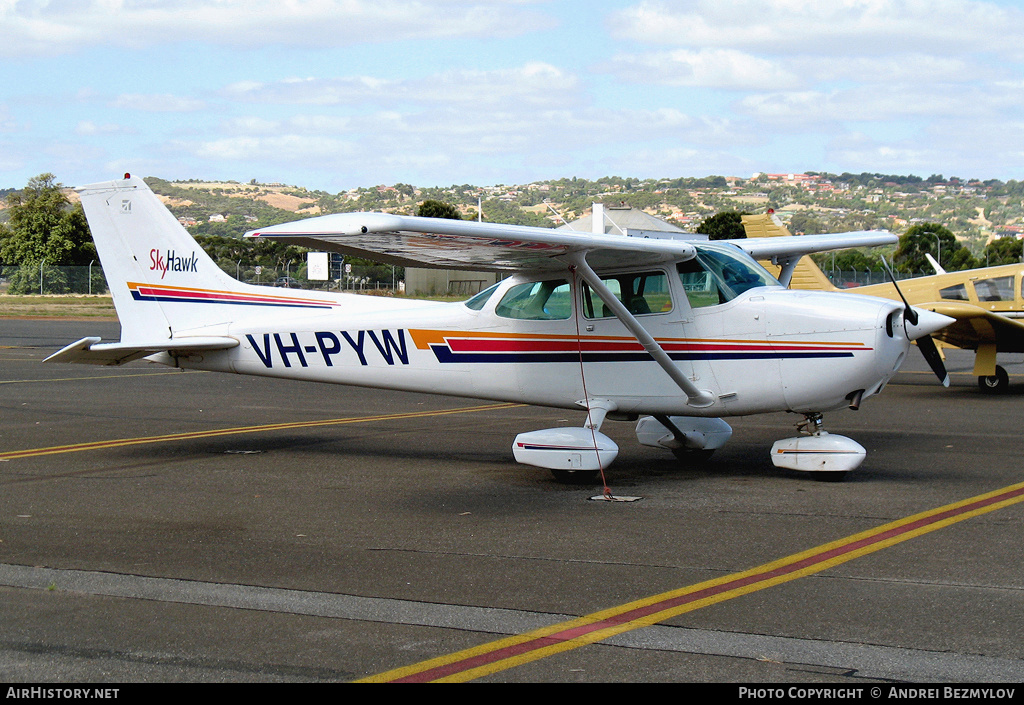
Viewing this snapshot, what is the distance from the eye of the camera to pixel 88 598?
18.0ft

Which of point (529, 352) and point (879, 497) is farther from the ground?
point (529, 352)

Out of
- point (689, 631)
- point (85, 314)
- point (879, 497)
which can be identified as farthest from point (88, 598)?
point (85, 314)

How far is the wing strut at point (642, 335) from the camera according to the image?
8758 millimetres

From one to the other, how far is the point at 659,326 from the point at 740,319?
750 millimetres

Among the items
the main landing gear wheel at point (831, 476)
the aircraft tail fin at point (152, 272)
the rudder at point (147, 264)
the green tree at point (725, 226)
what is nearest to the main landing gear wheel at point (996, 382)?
the main landing gear wheel at point (831, 476)

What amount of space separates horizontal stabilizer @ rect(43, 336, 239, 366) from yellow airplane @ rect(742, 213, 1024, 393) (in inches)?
437

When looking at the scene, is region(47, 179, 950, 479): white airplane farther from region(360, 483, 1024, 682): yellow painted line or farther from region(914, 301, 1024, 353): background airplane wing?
region(914, 301, 1024, 353): background airplane wing

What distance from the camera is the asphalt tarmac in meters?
4.43

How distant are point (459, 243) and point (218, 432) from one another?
5676 millimetres

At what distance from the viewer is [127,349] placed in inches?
408

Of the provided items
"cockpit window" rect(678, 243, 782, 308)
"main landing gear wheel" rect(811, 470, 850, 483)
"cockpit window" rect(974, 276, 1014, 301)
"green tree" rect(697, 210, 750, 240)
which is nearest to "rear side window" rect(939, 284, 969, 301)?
"cockpit window" rect(974, 276, 1014, 301)

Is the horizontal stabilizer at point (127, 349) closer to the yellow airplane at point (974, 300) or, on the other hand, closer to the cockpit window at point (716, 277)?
the cockpit window at point (716, 277)

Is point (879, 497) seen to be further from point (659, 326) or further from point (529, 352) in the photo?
point (529, 352)

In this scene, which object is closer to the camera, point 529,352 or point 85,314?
point 529,352
